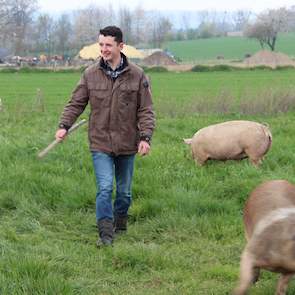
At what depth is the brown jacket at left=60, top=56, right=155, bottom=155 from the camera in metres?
6.39

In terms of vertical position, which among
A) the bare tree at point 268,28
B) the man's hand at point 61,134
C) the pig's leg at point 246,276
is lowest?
the bare tree at point 268,28

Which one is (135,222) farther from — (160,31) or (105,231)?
Answer: (160,31)

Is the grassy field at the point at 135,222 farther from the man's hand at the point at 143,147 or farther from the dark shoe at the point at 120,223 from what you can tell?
the man's hand at the point at 143,147

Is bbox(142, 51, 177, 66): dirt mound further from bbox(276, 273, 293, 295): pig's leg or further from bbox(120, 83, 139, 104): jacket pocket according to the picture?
bbox(276, 273, 293, 295): pig's leg

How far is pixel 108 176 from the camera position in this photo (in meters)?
6.43

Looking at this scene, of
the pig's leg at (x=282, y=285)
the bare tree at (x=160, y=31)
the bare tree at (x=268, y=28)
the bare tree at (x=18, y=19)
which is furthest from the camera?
the bare tree at (x=160, y=31)

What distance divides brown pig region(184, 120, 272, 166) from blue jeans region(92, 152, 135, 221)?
10.7 ft

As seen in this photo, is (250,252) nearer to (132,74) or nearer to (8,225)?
(132,74)

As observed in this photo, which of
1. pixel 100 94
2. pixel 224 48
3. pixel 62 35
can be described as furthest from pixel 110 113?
pixel 62 35

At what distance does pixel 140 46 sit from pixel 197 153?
117781 millimetres

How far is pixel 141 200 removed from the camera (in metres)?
7.86

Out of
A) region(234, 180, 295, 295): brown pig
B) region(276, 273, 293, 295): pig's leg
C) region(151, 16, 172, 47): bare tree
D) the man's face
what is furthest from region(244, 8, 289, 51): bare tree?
region(234, 180, 295, 295): brown pig

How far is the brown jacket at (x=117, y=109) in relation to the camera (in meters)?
6.39

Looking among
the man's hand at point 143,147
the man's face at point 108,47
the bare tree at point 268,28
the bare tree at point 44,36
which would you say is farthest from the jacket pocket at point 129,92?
the bare tree at point 44,36
